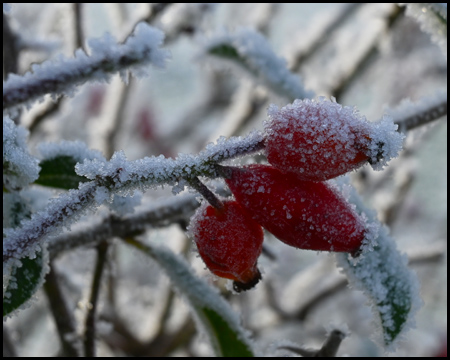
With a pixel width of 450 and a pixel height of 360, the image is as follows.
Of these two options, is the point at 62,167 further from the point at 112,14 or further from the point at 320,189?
the point at 112,14

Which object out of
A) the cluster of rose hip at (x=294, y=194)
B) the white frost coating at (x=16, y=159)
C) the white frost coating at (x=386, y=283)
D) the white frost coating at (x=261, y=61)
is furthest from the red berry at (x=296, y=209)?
the white frost coating at (x=261, y=61)

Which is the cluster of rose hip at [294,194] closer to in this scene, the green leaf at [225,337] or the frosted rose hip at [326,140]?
the frosted rose hip at [326,140]

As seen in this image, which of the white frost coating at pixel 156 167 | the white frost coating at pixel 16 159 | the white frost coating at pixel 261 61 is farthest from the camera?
the white frost coating at pixel 261 61

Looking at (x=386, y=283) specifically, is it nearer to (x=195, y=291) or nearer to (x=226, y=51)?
(x=195, y=291)

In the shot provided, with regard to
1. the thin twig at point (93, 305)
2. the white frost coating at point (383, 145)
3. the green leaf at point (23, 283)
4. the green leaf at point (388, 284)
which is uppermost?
the thin twig at point (93, 305)

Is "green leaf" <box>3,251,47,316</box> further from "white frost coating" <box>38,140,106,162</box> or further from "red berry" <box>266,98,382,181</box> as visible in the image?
"red berry" <box>266,98,382,181</box>

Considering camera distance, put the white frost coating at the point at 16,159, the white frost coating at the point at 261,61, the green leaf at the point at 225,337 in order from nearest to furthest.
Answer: the white frost coating at the point at 16,159, the green leaf at the point at 225,337, the white frost coating at the point at 261,61

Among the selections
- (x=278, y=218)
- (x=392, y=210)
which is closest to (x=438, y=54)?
(x=392, y=210)
